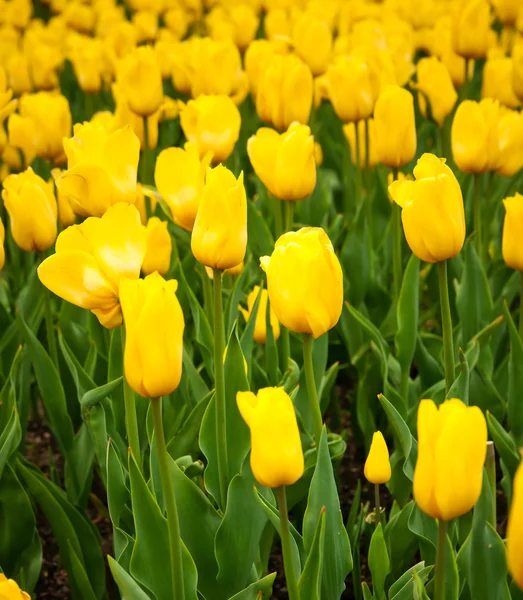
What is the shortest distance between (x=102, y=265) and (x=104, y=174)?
39 cm

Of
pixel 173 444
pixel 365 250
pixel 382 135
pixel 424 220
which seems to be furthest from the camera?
pixel 365 250

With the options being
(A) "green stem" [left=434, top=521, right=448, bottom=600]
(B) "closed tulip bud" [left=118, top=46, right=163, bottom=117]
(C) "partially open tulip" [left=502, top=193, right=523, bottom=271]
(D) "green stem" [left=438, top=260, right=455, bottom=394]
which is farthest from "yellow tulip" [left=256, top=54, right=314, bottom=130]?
(A) "green stem" [left=434, top=521, right=448, bottom=600]

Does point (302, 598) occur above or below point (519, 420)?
above

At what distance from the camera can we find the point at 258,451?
98 cm

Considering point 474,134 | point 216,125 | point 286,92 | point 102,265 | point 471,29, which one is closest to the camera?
point 102,265

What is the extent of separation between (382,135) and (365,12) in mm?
2603

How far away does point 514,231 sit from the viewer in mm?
1548

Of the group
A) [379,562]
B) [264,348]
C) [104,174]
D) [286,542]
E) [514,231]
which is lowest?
[264,348]

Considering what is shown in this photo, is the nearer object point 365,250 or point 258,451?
point 258,451

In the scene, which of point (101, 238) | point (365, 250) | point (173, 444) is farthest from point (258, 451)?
point (365, 250)

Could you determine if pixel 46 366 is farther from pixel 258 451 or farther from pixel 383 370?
pixel 258 451

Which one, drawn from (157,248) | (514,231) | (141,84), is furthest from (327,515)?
(141,84)

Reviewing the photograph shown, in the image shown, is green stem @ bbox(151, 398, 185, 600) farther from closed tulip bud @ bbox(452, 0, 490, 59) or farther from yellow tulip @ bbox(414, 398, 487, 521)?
closed tulip bud @ bbox(452, 0, 490, 59)

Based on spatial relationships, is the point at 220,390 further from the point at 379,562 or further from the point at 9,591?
the point at 9,591
